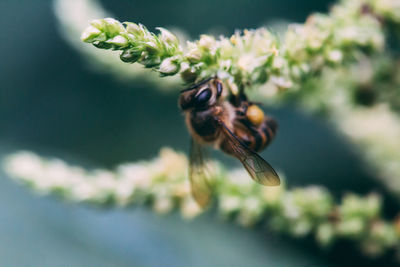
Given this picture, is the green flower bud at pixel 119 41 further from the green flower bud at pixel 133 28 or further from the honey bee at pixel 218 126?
the honey bee at pixel 218 126

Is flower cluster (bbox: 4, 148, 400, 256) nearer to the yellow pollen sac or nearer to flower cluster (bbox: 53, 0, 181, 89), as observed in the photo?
the yellow pollen sac

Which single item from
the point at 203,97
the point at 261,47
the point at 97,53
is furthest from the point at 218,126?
the point at 97,53

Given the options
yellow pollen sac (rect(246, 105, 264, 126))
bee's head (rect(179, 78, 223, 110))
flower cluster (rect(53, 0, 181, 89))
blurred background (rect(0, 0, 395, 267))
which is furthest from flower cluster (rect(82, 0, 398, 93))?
blurred background (rect(0, 0, 395, 267))

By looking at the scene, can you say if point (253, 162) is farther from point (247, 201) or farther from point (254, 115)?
point (254, 115)

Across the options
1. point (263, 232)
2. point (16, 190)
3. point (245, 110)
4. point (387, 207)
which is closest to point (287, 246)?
point (263, 232)

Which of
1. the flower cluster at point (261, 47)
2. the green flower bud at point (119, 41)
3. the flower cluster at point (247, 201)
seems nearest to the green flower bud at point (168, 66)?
the flower cluster at point (261, 47)

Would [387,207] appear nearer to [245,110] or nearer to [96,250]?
[245,110]
